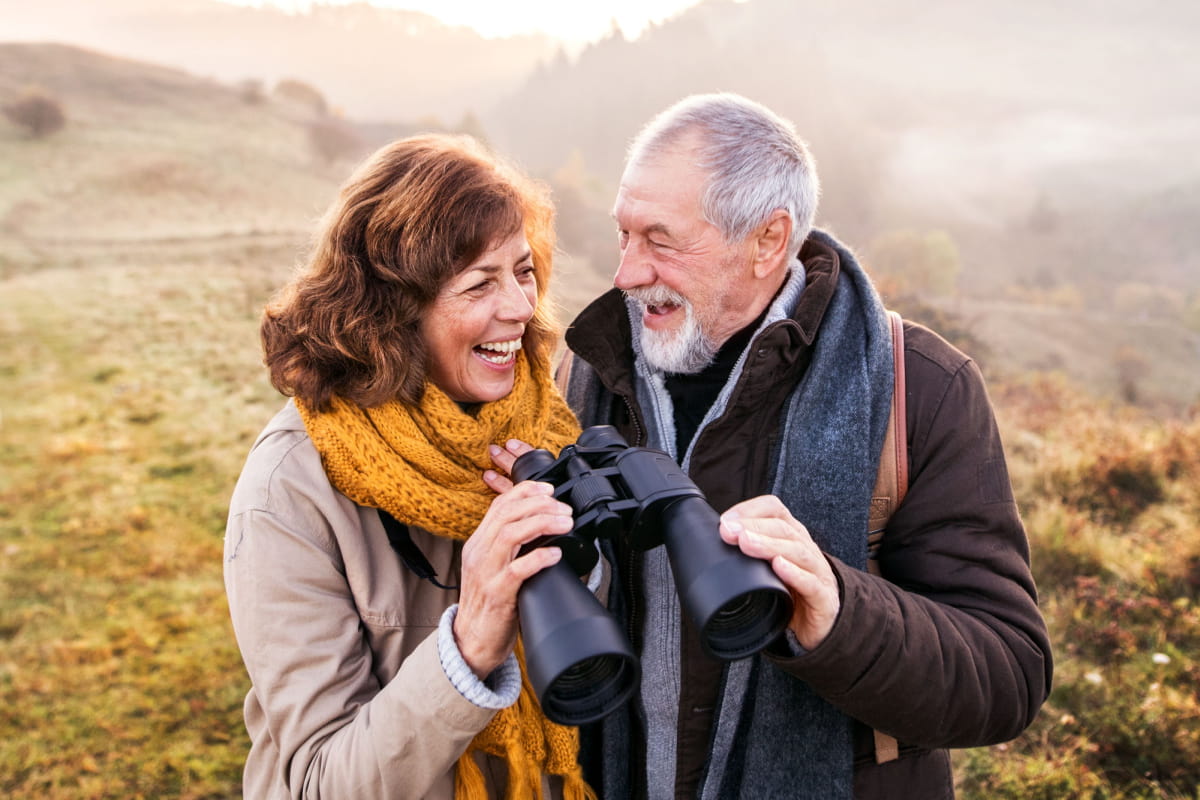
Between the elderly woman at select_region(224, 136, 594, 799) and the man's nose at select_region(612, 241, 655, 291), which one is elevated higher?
the man's nose at select_region(612, 241, 655, 291)

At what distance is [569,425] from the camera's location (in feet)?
7.23

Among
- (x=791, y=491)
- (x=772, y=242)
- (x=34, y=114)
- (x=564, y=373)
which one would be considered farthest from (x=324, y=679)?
(x=34, y=114)

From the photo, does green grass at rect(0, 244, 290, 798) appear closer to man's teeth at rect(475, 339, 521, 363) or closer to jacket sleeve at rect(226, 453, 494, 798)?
jacket sleeve at rect(226, 453, 494, 798)

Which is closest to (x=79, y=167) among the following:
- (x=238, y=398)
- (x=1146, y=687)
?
(x=238, y=398)

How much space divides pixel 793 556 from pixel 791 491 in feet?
1.58

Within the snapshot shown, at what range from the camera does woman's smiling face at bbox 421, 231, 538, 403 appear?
1.88 meters

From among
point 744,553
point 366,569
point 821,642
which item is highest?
point 744,553

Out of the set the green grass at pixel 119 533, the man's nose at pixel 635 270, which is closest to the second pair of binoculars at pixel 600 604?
the man's nose at pixel 635 270

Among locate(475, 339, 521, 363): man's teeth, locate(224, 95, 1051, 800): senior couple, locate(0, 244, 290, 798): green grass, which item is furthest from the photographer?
locate(0, 244, 290, 798): green grass

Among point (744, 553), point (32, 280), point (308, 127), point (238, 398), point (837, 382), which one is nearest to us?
point (744, 553)

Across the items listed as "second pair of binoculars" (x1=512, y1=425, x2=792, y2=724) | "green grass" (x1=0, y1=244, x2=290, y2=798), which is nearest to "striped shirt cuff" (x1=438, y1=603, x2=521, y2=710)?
"second pair of binoculars" (x1=512, y1=425, x2=792, y2=724)

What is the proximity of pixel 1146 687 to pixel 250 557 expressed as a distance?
459 centimetres

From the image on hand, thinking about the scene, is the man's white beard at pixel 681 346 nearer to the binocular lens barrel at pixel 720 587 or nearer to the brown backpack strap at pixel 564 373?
the brown backpack strap at pixel 564 373

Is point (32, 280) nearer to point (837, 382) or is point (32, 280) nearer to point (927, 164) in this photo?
point (837, 382)
